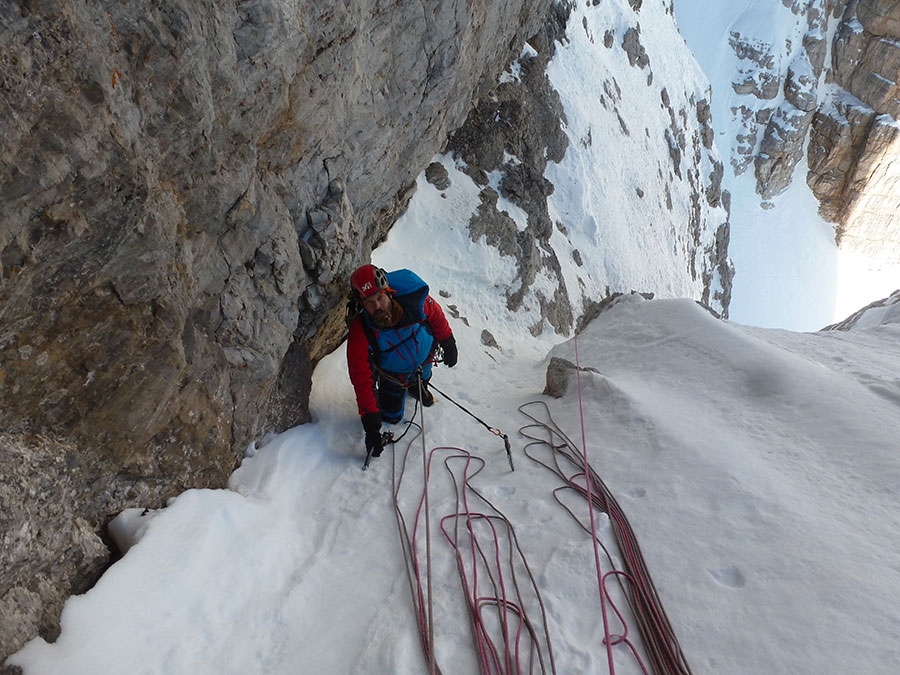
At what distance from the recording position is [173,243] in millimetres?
3002

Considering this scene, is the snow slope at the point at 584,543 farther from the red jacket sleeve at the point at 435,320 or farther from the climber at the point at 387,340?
the red jacket sleeve at the point at 435,320

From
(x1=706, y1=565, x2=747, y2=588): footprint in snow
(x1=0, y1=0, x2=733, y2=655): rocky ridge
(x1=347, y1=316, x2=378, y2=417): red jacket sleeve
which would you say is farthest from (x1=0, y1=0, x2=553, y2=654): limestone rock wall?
(x1=706, y1=565, x2=747, y2=588): footprint in snow

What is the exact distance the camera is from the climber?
4.25 m

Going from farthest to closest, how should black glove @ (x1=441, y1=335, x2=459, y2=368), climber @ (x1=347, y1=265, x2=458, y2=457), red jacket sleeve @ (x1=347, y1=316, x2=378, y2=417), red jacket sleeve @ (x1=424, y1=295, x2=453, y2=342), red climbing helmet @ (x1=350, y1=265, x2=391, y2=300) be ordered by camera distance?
black glove @ (x1=441, y1=335, x2=459, y2=368), red jacket sleeve @ (x1=424, y1=295, x2=453, y2=342), red jacket sleeve @ (x1=347, y1=316, x2=378, y2=417), climber @ (x1=347, y1=265, x2=458, y2=457), red climbing helmet @ (x1=350, y1=265, x2=391, y2=300)

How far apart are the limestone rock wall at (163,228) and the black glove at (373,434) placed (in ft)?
2.79

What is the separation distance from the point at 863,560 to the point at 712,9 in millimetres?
55118

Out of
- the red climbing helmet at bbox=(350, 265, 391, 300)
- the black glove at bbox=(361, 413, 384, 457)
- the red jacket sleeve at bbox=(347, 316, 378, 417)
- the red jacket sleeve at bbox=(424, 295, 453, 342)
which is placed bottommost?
the black glove at bbox=(361, 413, 384, 457)

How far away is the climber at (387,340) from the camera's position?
4254 mm

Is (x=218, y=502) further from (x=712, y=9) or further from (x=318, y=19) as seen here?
(x=712, y=9)

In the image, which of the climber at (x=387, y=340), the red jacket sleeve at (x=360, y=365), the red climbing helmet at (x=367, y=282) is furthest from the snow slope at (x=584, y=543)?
the red climbing helmet at (x=367, y=282)

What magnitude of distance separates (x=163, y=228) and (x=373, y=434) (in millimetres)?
2379

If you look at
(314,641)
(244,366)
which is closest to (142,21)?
(244,366)

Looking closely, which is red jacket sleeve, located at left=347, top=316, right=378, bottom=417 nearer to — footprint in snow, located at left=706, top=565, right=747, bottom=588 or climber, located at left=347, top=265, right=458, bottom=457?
climber, located at left=347, top=265, right=458, bottom=457

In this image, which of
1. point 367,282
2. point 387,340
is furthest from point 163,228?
point 387,340
